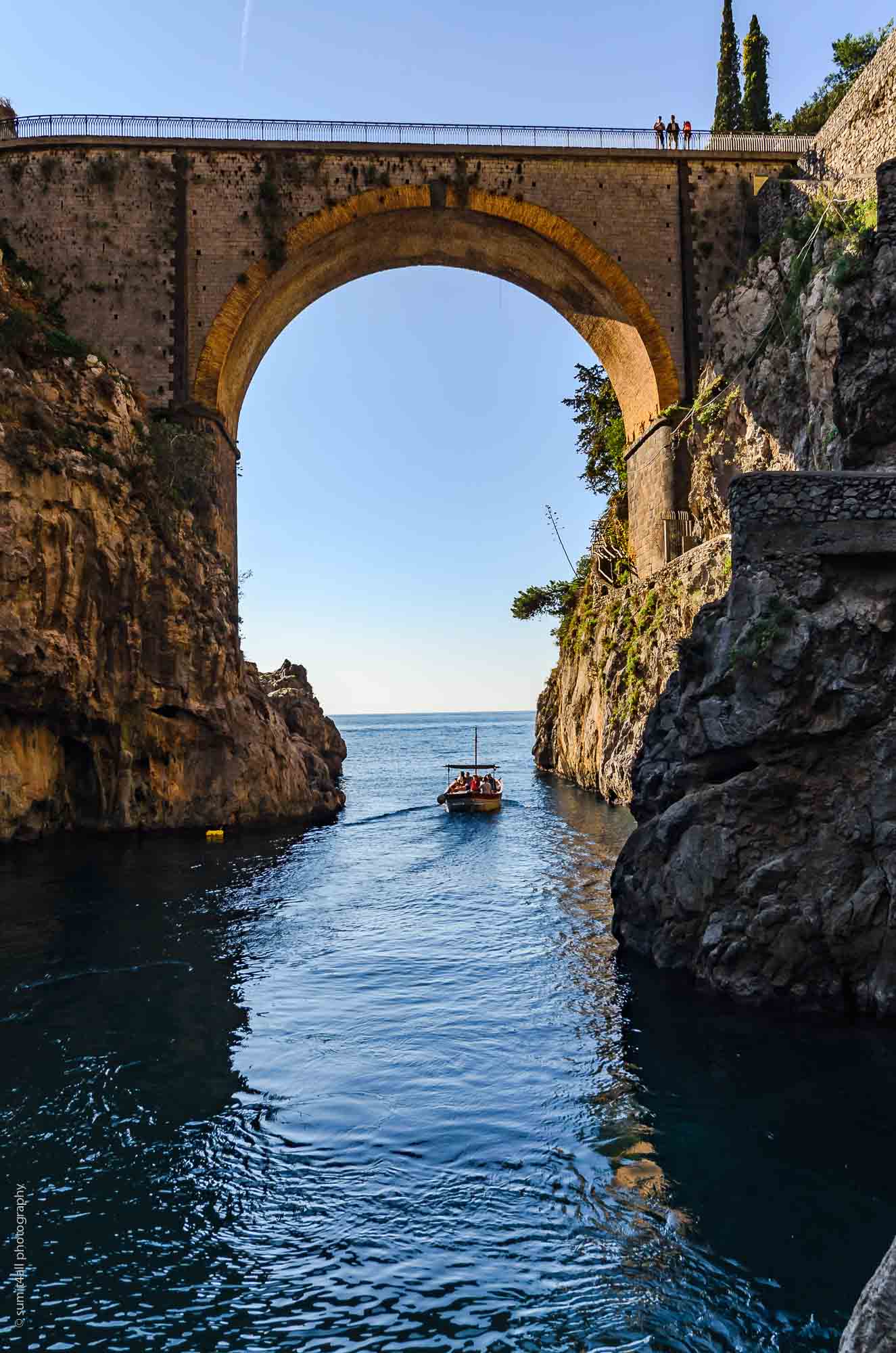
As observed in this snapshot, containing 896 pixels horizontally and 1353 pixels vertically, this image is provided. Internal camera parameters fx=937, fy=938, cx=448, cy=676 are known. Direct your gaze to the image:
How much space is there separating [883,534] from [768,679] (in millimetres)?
2276

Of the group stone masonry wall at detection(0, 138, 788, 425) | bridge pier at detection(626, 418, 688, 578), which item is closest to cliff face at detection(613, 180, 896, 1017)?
bridge pier at detection(626, 418, 688, 578)

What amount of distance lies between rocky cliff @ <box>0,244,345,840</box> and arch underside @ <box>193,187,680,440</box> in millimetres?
3758

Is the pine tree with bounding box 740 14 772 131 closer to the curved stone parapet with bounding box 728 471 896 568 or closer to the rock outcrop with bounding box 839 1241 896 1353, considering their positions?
the curved stone parapet with bounding box 728 471 896 568

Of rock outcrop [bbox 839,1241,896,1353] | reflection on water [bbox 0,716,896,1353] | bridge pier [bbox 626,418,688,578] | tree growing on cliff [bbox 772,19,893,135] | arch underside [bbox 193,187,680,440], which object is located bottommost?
reflection on water [bbox 0,716,896,1353]

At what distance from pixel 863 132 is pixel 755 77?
884 inches

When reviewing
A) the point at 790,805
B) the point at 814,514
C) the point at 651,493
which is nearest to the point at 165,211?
the point at 651,493

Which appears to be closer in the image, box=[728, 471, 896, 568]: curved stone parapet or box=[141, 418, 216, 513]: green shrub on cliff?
box=[728, 471, 896, 568]: curved stone parapet

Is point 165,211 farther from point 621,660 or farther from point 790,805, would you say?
point 790,805

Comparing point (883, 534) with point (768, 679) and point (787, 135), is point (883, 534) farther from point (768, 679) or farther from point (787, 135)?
point (787, 135)

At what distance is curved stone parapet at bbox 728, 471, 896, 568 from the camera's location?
11.7m

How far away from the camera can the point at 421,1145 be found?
8.38 meters

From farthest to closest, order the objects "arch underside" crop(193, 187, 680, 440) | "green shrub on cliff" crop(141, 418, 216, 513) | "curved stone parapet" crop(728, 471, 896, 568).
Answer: "arch underside" crop(193, 187, 680, 440), "green shrub on cliff" crop(141, 418, 216, 513), "curved stone parapet" crop(728, 471, 896, 568)

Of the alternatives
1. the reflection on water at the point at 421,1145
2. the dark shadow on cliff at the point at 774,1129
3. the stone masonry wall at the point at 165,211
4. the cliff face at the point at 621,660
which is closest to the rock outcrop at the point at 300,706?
the cliff face at the point at 621,660

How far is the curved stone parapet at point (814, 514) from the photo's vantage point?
38.4ft
